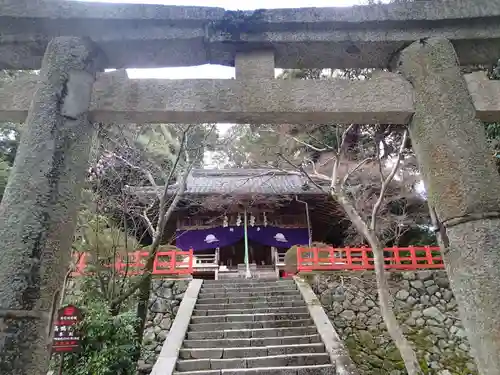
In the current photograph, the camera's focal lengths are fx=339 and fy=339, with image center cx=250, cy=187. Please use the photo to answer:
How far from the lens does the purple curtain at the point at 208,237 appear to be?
14508 millimetres

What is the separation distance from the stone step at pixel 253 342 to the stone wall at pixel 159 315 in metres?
1.41

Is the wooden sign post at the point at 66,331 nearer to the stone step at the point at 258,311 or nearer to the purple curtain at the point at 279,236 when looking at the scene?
the stone step at the point at 258,311

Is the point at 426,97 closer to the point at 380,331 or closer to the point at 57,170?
the point at 57,170

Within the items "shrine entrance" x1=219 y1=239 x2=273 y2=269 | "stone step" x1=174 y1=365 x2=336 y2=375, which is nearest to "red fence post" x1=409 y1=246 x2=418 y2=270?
"stone step" x1=174 y1=365 x2=336 y2=375

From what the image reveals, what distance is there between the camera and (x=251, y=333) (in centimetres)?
711

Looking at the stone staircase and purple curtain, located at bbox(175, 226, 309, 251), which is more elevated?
purple curtain, located at bbox(175, 226, 309, 251)

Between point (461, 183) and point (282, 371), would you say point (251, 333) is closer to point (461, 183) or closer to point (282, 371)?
point (282, 371)

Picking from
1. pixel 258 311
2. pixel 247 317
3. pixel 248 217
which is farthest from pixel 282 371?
pixel 248 217

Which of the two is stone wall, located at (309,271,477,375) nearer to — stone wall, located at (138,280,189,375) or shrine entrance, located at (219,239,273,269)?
stone wall, located at (138,280,189,375)

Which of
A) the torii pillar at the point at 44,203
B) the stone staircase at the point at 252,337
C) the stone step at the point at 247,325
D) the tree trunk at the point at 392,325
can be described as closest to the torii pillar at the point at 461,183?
the torii pillar at the point at 44,203

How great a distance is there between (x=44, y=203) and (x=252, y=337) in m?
6.13

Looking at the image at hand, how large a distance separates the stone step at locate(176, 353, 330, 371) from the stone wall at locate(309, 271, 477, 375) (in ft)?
5.13

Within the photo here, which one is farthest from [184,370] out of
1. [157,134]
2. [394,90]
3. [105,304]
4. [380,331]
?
[157,134]

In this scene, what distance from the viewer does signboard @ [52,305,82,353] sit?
4832 millimetres
